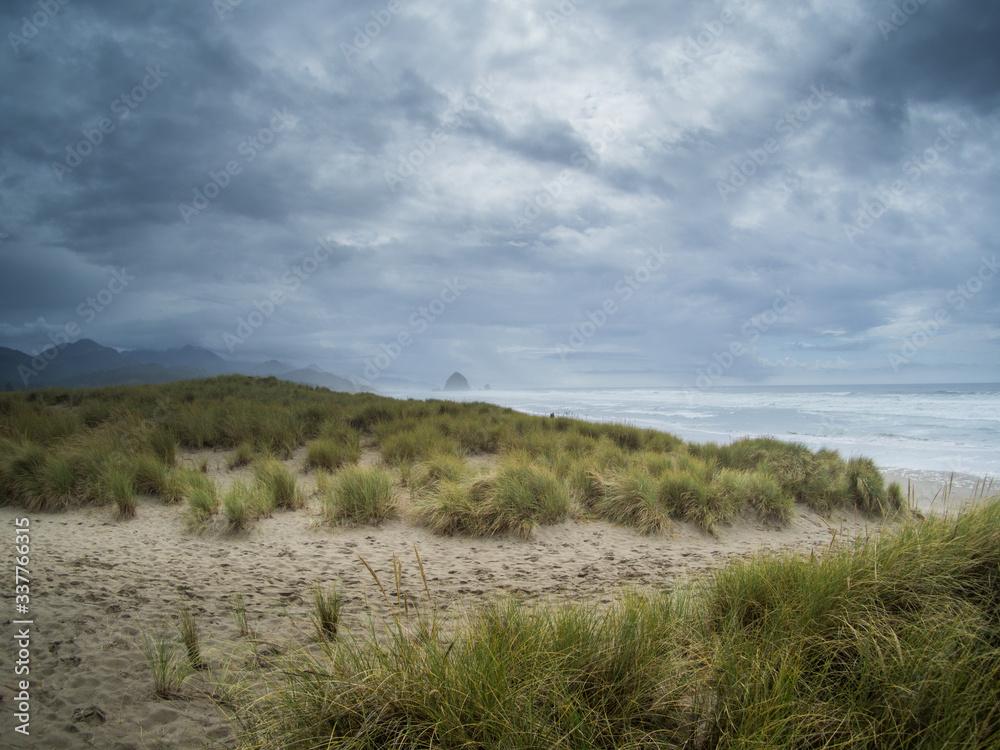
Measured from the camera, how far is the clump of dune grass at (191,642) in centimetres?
348

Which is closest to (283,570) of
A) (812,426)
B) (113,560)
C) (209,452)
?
(113,560)

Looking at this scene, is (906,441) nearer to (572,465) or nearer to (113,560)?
(572,465)

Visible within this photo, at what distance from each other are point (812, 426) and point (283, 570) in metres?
28.3

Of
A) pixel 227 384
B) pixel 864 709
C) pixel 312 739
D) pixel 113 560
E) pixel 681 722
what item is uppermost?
pixel 227 384

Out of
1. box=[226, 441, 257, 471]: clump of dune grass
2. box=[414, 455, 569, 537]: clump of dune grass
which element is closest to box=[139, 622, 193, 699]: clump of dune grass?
box=[414, 455, 569, 537]: clump of dune grass

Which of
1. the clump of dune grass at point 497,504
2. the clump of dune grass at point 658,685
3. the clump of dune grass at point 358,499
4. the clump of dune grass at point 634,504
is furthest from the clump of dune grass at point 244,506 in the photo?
the clump of dune grass at point 634,504

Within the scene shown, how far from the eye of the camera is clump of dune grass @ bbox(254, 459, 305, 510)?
8.04 metres

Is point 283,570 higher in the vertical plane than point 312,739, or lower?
lower

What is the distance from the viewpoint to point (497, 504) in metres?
7.46

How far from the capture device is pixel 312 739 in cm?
223

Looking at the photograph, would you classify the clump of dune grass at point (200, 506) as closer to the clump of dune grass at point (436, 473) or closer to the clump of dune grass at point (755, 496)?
the clump of dune grass at point (436, 473)

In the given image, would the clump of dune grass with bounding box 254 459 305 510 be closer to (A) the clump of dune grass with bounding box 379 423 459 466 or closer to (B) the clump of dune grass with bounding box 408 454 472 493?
(B) the clump of dune grass with bounding box 408 454 472 493

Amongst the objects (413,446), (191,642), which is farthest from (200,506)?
(413,446)

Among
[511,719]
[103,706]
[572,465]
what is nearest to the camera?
[511,719]
